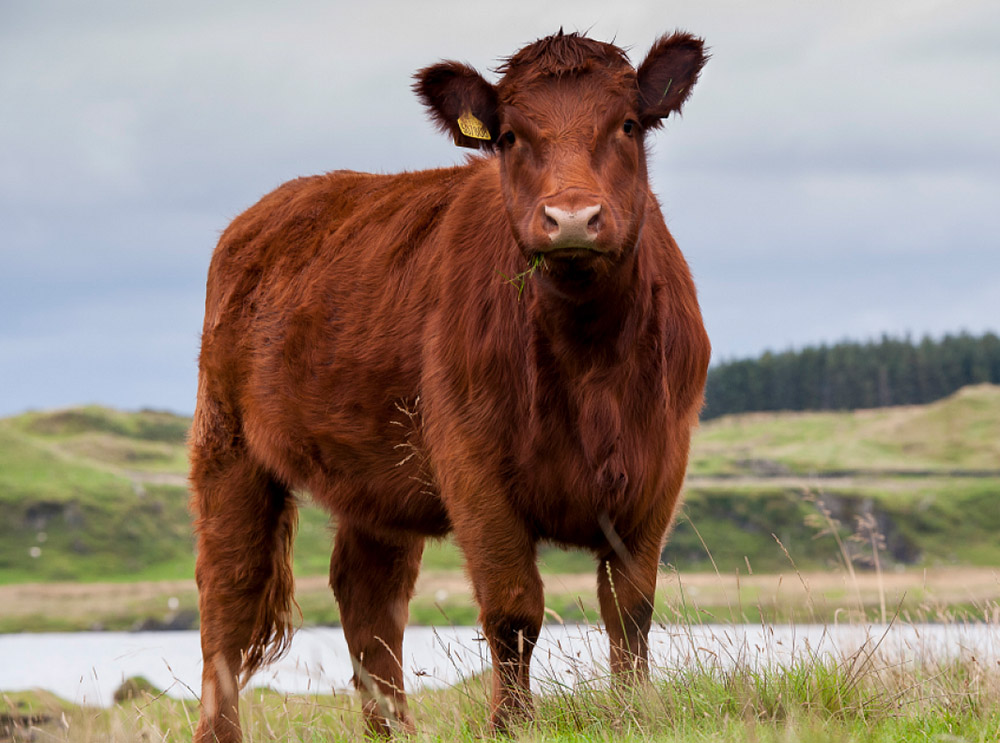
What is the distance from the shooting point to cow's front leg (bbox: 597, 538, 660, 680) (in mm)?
4938

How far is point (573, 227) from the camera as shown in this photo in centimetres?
407

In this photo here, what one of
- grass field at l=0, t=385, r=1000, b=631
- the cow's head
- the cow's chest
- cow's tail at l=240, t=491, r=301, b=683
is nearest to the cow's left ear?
the cow's head

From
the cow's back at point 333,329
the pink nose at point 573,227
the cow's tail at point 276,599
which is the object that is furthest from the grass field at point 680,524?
the pink nose at point 573,227

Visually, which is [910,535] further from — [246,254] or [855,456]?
[246,254]

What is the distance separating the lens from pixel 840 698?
423cm

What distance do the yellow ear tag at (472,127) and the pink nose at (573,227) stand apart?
3.80 ft

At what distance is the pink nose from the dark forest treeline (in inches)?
5222

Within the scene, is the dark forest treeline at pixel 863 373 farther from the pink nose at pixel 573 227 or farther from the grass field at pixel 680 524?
the pink nose at pixel 573 227

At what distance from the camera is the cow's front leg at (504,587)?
4848 mm

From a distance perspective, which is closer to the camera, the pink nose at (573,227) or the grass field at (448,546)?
the pink nose at (573,227)

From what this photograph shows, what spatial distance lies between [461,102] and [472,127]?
0.13 m

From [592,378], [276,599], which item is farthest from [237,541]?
[592,378]

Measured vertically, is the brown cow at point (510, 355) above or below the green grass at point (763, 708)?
above

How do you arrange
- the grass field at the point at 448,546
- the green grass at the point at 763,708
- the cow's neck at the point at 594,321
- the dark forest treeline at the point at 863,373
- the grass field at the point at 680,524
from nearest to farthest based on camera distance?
the green grass at the point at 763,708
the cow's neck at the point at 594,321
the grass field at the point at 680,524
the grass field at the point at 448,546
the dark forest treeline at the point at 863,373
